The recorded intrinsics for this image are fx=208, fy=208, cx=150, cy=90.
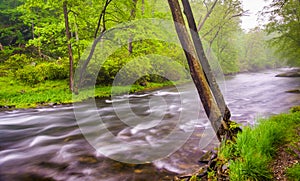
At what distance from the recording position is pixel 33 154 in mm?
4875

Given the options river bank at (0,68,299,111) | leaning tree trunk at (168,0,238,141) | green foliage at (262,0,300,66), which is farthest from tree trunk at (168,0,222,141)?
green foliage at (262,0,300,66)

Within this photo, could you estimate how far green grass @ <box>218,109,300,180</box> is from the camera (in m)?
2.69

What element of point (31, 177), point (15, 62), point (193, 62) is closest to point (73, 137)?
point (31, 177)

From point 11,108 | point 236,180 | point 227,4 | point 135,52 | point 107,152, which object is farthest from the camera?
point 227,4

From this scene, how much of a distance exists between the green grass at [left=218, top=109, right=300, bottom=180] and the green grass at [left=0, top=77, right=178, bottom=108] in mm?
9591

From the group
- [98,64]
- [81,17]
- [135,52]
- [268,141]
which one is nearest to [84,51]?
[98,64]

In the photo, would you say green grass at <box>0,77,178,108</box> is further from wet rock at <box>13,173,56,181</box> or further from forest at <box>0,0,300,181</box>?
wet rock at <box>13,173,56,181</box>

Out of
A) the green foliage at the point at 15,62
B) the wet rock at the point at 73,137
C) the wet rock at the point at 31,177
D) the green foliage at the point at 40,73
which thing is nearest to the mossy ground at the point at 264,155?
the wet rock at the point at 31,177

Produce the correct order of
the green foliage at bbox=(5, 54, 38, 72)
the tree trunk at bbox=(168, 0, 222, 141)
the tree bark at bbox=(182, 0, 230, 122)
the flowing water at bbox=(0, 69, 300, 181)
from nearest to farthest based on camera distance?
the flowing water at bbox=(0, 69, 300, 181), the tree trunk at bbox=(168, 0, 222, 141), the tree bark at bbox=(182, 0, 230, 122), the green foliage at bbox=(5, 54, 38, 72)

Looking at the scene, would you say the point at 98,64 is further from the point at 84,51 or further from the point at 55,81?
the point at 55,81

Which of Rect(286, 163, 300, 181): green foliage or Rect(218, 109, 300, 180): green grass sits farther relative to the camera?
Rect(218, 109, 300, 180): green grass

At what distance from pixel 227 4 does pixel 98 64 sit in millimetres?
18606

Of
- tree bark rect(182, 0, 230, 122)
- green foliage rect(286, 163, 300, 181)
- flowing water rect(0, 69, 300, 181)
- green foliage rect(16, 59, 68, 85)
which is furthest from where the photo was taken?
green foliage rect(16, 59, 68, 85)

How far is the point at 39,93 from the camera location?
11.8 m
